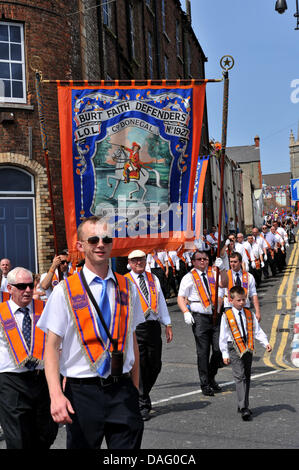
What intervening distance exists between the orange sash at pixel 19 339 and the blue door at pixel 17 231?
10349 millimetres

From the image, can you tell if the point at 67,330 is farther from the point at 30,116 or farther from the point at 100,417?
the point at 30,116

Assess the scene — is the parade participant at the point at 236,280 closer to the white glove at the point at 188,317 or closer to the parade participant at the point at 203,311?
the parade participant at the point at 203,311

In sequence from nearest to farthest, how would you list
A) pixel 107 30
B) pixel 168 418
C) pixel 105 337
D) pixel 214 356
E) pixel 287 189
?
pixel 105 337 < pixel 168 418 < pixel 214 356 < pixel 107 30 < pixel 287 189

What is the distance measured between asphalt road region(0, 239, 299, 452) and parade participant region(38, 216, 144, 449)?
217 cm

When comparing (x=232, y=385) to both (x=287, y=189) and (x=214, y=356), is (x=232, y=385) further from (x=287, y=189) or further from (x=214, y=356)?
(x=287, y=189)

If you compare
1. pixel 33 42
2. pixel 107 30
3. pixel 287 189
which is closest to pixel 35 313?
pixel 33 42

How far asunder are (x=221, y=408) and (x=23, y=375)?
306 cm

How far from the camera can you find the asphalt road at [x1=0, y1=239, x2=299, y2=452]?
588cm

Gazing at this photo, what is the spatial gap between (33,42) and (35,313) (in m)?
11.9

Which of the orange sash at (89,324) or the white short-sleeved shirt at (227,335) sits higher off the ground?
the orange sash at (89,324)

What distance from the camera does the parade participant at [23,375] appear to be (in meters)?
4.87

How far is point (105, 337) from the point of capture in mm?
3688

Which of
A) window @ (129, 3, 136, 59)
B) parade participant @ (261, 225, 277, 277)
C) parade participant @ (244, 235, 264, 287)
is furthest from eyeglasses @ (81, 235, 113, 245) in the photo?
window @ (129, 3, 136, 59)

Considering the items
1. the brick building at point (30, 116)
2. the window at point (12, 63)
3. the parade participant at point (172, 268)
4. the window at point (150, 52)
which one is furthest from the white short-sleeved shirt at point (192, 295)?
the window at point (150, 52)
